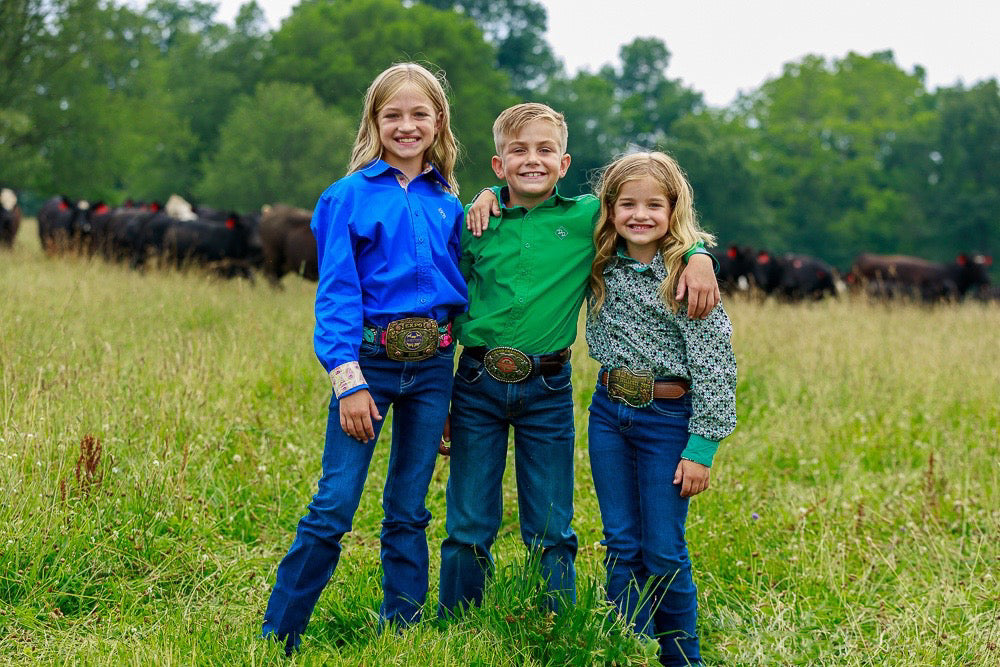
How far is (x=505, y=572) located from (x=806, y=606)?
162 centimetres

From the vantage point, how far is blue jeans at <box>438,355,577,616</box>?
3.11 metres

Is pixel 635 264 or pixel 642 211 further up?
pixel 642 211

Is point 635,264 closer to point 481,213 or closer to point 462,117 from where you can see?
Answer: point 481,213

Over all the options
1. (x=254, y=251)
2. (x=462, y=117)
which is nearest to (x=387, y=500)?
(x=254, y=251)

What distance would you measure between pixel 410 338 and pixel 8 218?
1806 cm

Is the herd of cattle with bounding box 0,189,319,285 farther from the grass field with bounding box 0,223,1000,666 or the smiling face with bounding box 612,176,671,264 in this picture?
the smiling face with bounding box 612,176,671,264

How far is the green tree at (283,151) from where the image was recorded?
28344mm

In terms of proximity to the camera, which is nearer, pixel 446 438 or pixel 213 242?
pixel 446 438

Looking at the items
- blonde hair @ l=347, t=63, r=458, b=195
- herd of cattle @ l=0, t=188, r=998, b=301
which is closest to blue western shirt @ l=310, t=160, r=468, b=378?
blonde hair @ l=347, t=63, r=458, b=195

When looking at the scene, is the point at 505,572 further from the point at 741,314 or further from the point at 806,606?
the point at 741,314

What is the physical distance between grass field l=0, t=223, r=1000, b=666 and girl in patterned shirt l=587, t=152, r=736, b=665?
0.80ft

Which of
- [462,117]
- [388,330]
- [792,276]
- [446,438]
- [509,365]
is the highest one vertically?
[462,117]

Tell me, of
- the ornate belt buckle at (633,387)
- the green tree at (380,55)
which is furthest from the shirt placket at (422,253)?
the green tree at (380,55)

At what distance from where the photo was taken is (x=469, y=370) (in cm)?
313
